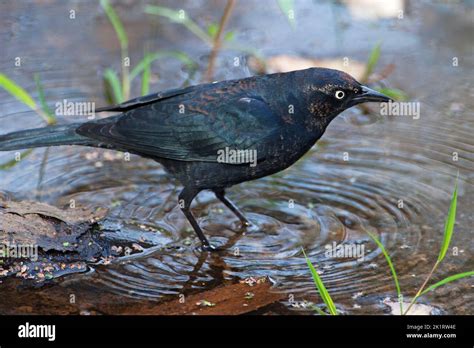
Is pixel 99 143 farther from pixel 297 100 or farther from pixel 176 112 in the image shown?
pixel 297 100

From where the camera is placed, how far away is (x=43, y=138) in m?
5.91

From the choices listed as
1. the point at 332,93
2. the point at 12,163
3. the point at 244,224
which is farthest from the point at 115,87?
the point at 332,93

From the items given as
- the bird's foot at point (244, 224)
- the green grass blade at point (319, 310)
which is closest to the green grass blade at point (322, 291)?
the green grass blade at point (319, 310)

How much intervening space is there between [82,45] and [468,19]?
4.43 meters

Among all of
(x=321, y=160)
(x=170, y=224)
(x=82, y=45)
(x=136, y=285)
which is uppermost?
(x=82, y=45)

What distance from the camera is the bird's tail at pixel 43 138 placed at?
19.3 ft

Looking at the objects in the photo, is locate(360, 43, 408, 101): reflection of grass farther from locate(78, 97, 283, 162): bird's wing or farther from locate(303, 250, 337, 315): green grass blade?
locate(303, 250, 337, 315): green grass blade

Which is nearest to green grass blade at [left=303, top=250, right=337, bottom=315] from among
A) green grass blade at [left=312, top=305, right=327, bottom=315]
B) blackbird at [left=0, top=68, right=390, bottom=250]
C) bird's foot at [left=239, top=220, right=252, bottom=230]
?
green grass blade at [left=312, top=305, right=327, bottom=315]

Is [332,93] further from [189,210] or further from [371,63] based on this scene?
[371,63]

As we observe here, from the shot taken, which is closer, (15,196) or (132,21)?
(15,196)

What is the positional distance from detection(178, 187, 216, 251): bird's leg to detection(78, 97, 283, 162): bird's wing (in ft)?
0.81

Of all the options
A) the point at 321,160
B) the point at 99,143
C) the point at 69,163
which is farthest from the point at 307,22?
the point at 99,143

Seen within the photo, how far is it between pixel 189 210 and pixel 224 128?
0.65m

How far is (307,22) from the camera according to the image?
1013cm
